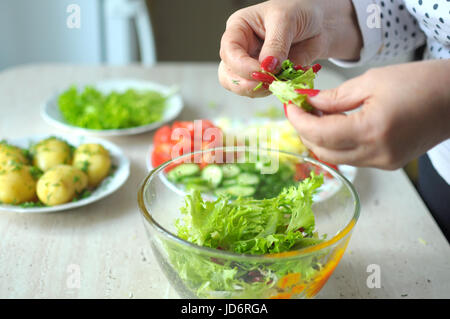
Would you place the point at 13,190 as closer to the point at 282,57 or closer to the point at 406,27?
the point at 282,57

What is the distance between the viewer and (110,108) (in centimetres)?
143

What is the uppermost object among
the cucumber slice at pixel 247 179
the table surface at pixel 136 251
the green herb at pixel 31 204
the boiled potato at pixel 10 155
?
the boiled potato at pixel 10 155

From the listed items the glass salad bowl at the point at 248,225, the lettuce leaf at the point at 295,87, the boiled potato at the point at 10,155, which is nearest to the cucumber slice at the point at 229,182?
the glass salad bowl at the point at 248,225

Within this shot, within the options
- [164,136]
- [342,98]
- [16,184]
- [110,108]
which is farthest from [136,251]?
[110,108]

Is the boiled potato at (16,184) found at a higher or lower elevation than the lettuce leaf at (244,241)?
lower

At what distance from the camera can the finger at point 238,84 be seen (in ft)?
2.64

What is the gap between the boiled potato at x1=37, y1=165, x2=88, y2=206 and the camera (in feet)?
3.18

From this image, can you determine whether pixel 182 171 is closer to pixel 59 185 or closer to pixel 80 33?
pixel 59 185

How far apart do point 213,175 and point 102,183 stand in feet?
0.89

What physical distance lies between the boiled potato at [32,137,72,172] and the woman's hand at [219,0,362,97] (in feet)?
1.55

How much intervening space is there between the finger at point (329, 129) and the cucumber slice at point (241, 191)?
334mm

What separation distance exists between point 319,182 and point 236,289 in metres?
0.24

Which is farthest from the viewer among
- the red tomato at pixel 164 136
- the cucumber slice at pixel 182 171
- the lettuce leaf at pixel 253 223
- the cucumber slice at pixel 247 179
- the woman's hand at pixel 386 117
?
the red tomato at pixel 164 136

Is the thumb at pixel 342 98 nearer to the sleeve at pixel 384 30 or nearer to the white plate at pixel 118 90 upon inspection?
the sleeve at pixel 384 30
